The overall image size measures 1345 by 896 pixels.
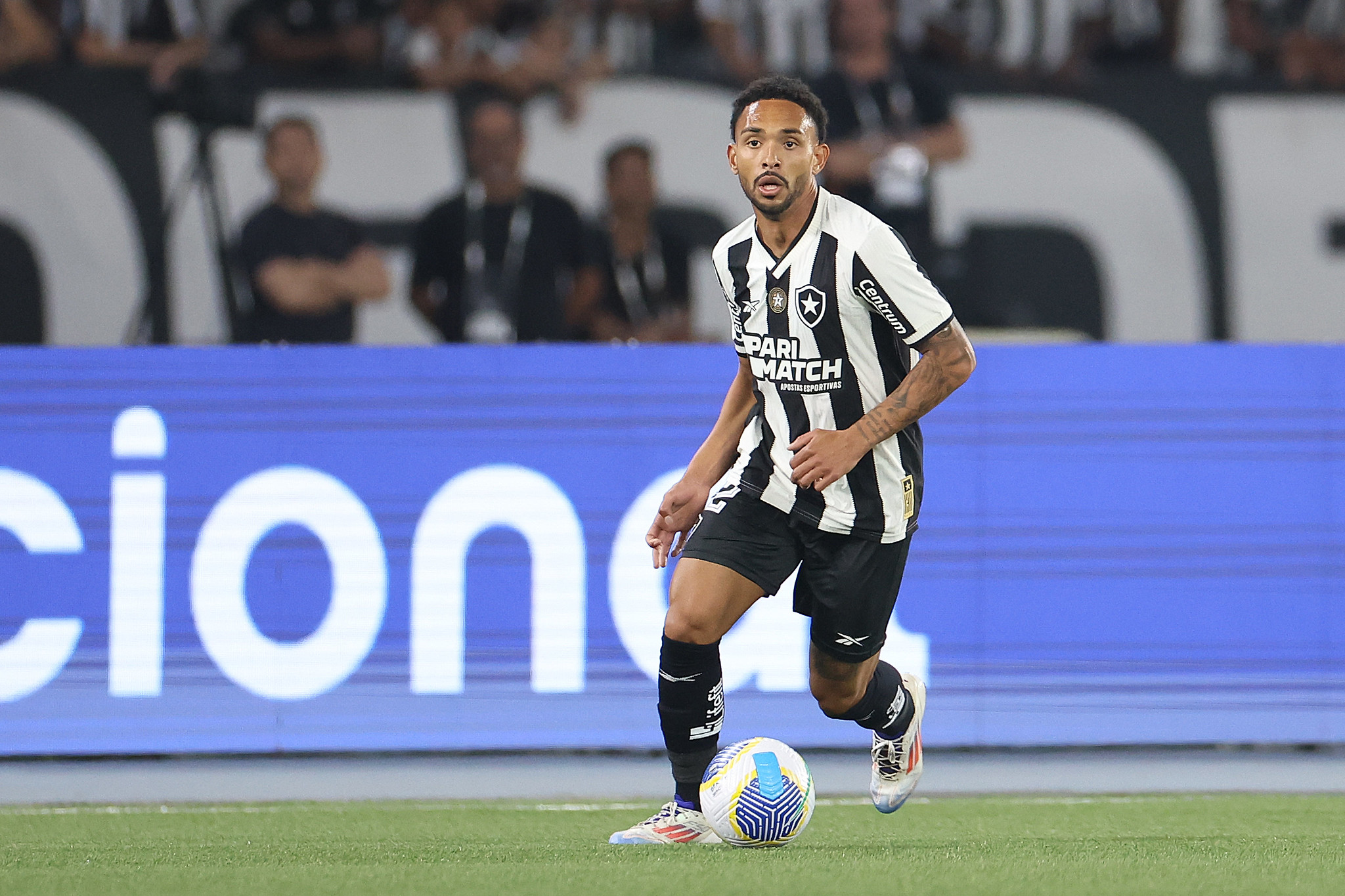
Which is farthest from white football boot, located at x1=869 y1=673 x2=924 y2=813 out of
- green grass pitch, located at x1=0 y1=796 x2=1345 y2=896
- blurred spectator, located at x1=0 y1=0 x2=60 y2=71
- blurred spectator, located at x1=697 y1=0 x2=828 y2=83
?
blurred spectator, located at x1=0 y1=0 x2=60 y2=71

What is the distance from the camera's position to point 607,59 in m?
9.34

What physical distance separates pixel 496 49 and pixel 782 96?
209 inches

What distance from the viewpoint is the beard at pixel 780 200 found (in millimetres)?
4191

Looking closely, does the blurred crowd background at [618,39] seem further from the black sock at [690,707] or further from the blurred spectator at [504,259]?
the black sock at [690,707]

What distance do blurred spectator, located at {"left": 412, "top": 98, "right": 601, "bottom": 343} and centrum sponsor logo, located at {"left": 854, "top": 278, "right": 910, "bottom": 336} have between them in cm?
366

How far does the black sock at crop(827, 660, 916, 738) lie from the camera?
183 inches

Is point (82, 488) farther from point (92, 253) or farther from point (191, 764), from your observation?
point (92, 253)

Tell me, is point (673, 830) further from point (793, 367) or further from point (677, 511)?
point (793, 367)

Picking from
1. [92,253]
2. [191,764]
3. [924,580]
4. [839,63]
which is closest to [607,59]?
[839,63]

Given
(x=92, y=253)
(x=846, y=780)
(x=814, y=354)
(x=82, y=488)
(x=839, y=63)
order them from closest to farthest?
(x=814, y=354) → (x=846, y=780) → (x=82, y=488) → (x=839, y=63) → (x=92, y=253)

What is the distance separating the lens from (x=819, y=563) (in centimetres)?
442

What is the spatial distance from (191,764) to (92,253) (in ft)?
12.3

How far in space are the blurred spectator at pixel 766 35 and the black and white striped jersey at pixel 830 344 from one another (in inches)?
188

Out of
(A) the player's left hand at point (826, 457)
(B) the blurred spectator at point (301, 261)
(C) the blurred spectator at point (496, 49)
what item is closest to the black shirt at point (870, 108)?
(C) the blurred spectator at point (496, 49)
